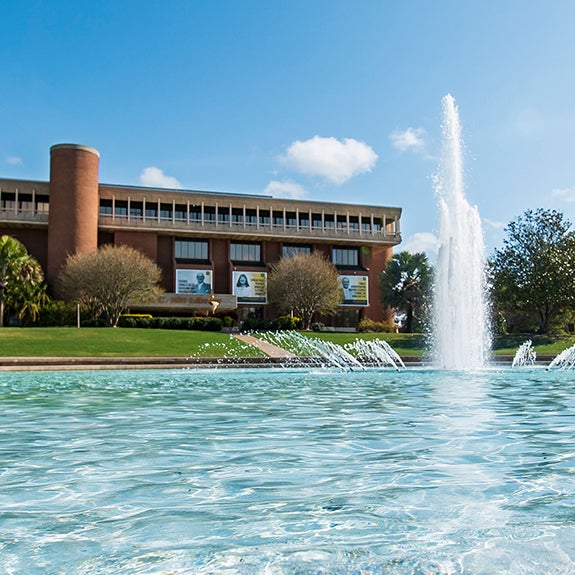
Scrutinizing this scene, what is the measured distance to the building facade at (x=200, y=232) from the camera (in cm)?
5575

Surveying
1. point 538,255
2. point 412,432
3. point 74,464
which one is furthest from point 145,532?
point 538,255

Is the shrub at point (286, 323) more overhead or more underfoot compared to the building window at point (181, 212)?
more underfoot

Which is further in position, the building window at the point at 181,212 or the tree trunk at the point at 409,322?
the building window at the point at 181,212

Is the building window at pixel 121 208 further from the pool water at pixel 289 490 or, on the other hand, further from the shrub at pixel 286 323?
the pool water at pixel 289 490

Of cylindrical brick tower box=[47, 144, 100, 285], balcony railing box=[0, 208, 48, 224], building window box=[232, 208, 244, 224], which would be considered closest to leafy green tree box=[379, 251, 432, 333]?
building window box=[232, 208, 244, 224]

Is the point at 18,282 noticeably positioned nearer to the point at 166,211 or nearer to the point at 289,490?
the point at 166,211

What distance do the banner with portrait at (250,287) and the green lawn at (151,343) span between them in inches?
742

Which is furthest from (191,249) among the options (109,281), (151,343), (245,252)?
(151,343)

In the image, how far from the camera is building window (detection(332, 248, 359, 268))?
6706cm

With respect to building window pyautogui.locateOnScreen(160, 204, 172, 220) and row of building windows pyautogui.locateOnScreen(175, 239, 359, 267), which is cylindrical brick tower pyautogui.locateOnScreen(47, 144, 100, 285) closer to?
building window pyautogui.locateOnScreen(160, 204, 172, 220)

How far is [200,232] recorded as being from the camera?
6166 cm

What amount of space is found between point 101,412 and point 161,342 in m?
25.6

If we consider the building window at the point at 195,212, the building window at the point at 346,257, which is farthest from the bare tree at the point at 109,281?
the building window at the point at 346,257

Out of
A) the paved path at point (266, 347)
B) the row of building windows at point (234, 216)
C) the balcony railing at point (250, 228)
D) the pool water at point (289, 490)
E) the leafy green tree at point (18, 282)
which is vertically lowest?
the pool water at point (289, 490)
